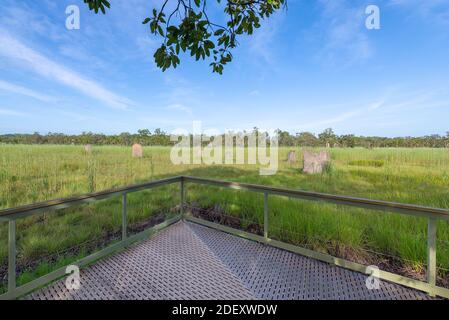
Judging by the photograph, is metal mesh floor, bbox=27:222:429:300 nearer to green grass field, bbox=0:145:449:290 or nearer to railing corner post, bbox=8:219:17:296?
railing corner post, bbox=8:219:17:296

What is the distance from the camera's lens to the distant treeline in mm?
4023

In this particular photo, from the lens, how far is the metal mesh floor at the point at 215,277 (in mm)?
1235

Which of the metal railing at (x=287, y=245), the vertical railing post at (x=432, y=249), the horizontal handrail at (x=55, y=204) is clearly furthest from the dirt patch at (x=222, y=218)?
the vertical railing post at (x=432, y=249)

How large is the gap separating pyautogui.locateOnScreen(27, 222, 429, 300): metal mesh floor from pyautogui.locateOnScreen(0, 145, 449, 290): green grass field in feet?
1.12

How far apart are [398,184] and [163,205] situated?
3.63 meters

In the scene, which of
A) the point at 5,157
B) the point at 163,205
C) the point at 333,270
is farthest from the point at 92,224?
the point at 5,157

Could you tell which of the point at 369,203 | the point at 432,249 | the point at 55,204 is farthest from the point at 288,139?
the point at 55,204

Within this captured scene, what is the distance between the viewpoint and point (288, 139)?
6312 mm

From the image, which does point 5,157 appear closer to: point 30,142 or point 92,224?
point 30,142

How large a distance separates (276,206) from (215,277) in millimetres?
1227

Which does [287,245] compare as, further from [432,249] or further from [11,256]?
[11,256]

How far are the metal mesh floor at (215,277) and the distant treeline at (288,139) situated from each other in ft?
12.7

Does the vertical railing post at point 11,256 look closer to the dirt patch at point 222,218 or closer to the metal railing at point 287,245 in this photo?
the metal railing at point 287,245

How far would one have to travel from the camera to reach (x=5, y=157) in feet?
10.9
